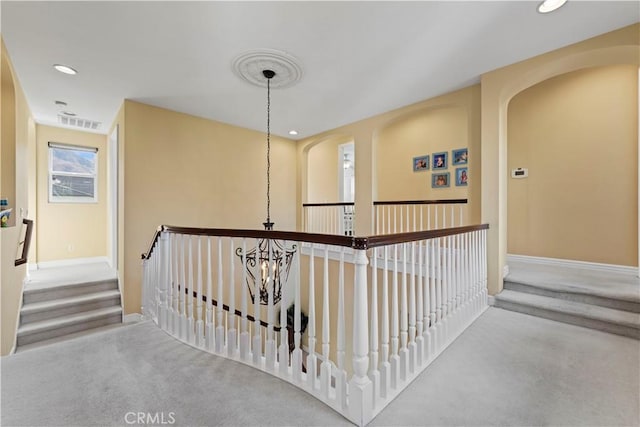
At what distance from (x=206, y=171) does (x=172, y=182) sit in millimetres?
615

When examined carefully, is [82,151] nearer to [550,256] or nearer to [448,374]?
[448,374]

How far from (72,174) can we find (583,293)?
317 inches

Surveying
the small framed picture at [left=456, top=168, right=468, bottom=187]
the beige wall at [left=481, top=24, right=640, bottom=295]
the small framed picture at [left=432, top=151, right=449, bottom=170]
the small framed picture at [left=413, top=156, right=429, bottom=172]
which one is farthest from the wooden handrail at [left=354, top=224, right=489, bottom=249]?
the small framed picture at [left=413, top=156, right=429, bottom=172]

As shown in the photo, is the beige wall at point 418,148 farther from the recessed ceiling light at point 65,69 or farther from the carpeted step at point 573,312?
the recessed ceiling light at point 65,69

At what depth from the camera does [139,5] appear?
2061mm

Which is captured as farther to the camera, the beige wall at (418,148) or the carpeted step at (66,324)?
the beige wall at (418,148)

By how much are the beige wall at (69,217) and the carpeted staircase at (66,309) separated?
1.73 m

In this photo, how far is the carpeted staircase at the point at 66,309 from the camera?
3.24 m

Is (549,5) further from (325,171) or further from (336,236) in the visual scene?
(325,171)

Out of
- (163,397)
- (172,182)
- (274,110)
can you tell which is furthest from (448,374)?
(172,182)

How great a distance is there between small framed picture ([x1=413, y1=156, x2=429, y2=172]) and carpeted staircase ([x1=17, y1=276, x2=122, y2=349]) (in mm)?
5818

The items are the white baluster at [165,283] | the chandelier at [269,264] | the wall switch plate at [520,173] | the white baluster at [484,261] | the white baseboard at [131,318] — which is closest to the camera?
the chandelier at [269,264]

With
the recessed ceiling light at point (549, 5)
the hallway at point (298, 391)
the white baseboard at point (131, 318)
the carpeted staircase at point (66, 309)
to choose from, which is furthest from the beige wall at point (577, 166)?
the carpeted staircase at point (66, 309)

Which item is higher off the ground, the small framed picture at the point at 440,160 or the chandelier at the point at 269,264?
the small framed picture at the point at 440,160
